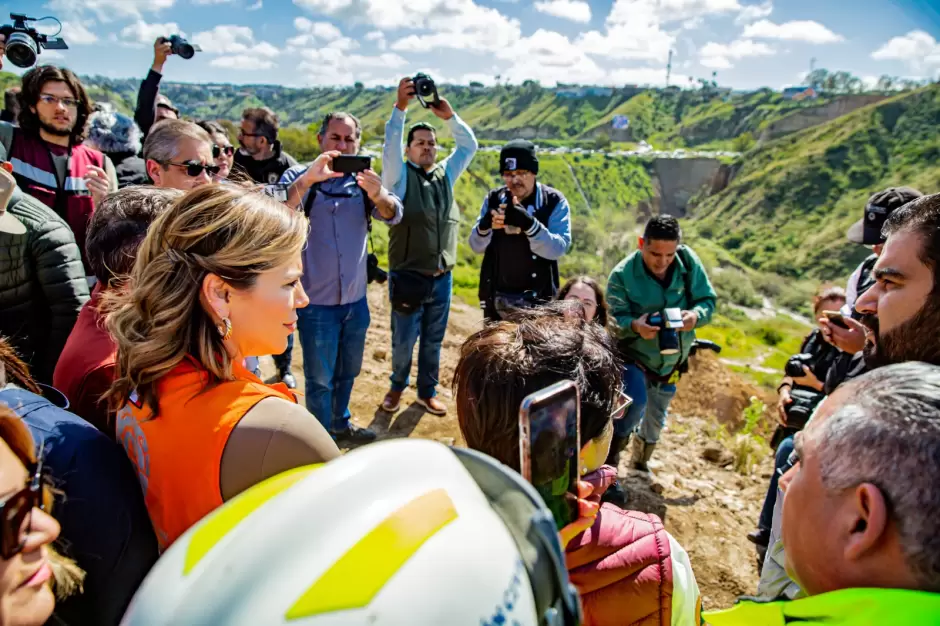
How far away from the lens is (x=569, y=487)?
1.03 m

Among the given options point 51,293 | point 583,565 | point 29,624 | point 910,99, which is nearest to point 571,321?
point 583,565

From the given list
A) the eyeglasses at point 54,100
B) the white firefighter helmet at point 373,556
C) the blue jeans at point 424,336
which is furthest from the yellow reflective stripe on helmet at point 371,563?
the eyeglasses at point 54,100

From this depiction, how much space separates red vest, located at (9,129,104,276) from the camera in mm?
3518

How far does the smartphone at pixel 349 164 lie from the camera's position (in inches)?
148

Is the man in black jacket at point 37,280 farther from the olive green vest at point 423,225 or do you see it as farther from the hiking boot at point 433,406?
the hiking boot at point 433,406

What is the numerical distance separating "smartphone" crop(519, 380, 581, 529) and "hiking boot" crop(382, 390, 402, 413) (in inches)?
167

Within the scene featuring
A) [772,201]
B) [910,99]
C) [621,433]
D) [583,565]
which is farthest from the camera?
[910,99]

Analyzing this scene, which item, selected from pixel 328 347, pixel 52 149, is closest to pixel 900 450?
pixel 328 347

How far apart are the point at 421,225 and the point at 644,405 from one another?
7.14 ft

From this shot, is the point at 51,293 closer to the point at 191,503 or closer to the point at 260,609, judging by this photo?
the point at 191,503

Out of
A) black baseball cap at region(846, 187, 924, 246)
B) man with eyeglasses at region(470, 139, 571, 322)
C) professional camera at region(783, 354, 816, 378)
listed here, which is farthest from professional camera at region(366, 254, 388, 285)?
black baseball cap at region(846, 187, 924, 246)

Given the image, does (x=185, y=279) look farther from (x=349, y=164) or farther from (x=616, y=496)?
(x=616, y=496)

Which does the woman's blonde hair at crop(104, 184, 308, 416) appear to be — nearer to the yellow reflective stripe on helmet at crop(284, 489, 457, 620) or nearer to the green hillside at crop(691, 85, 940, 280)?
the yellow reflective stripe on helmet at crop(284, 489, 457, 620)

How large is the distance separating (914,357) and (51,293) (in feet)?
11.9
